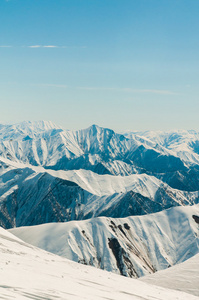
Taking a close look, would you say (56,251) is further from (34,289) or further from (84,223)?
(34,289)

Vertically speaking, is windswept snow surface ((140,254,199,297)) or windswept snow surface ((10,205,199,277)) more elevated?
windswept snow surface ((140,254,199,297))

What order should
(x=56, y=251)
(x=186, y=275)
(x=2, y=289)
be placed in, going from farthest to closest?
(x=56, y=251)
(x=186, y=275)
(x=2, y=289)

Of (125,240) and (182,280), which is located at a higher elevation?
(182,280)

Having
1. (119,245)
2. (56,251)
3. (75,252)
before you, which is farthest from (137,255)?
(56,251)

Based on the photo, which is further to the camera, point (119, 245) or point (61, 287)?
point (119, 245)

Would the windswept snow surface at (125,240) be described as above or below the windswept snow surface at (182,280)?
below

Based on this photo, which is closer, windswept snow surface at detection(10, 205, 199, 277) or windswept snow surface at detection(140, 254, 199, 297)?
windswept snow surface at detection(140, 254, 199, 297)

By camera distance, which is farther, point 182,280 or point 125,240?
point 125,240

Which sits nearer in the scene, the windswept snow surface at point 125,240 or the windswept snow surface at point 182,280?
the windswept snow surface at point 182,280
